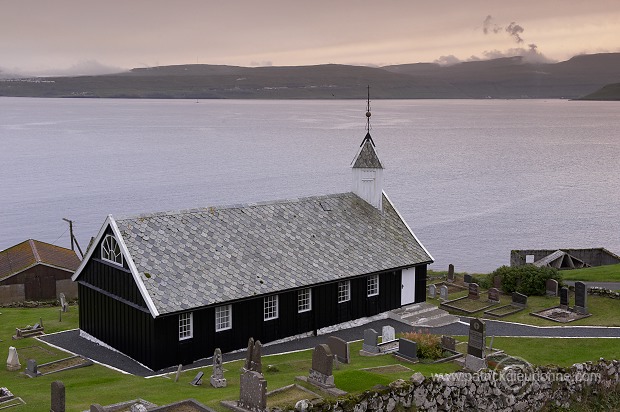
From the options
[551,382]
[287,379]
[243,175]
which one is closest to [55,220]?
[243,175]

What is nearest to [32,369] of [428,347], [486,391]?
[428,347]

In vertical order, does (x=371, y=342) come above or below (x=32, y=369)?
above

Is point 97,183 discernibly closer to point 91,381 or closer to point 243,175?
point 243,175

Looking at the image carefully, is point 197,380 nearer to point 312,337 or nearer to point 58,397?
point 58,397

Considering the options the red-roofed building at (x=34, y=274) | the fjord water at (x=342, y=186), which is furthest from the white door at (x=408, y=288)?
the fjord water at (x=342, y=186)

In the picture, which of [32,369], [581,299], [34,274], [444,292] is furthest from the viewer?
[34,274]

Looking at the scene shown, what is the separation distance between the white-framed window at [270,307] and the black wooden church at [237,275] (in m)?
0.05

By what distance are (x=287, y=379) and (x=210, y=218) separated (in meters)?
10.5

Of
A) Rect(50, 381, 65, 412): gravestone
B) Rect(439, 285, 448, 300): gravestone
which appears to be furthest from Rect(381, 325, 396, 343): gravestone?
Rect(50, 381, 65, 412): gravestone

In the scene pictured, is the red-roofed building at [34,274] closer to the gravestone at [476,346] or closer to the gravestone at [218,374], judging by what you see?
the gravestone at [218,374]

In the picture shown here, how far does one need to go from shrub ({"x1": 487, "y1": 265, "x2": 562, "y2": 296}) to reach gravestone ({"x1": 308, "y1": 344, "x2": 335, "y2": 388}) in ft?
71.1

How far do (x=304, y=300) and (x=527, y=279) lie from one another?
50.7 feet

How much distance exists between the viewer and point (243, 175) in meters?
Answer: 120

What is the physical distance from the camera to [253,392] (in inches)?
795
